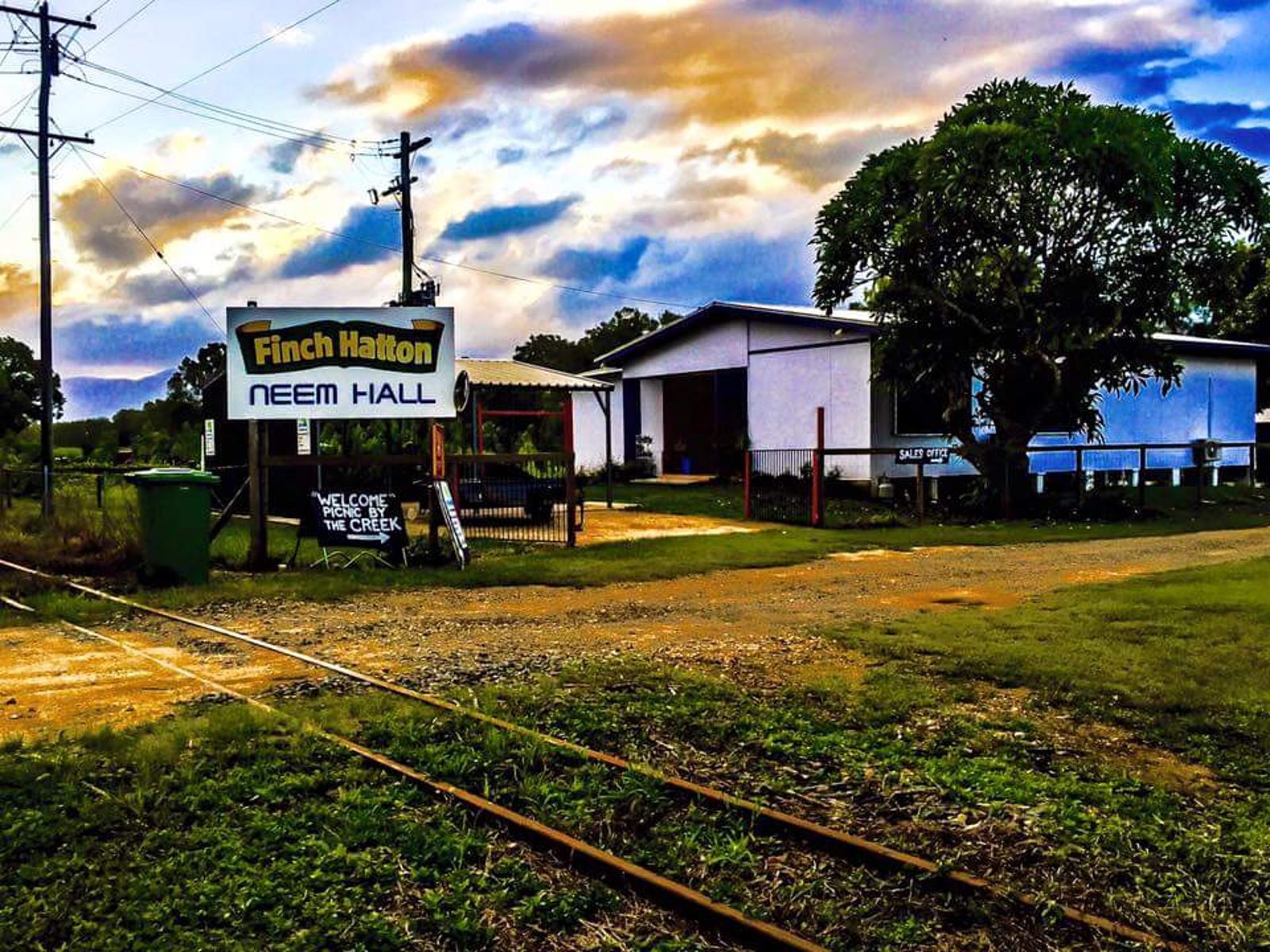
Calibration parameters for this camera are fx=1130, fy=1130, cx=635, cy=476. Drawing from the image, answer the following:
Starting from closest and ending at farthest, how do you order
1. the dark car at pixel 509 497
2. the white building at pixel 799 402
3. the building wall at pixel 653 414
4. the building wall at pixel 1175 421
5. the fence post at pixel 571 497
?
the fence post at pixel 571 497 < the dark car at pixel 509 497 < the white building at pixel 799 402 < the building wall at pixel 1175 421 < the building wall at pixel 653 414

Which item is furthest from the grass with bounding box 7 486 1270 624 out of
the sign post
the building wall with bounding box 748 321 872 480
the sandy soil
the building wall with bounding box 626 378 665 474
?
the building wall with bounding box 626 378 665 474

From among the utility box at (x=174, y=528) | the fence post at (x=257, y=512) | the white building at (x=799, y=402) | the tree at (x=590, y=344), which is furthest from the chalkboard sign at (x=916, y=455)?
the tree at (x=590, y=344)

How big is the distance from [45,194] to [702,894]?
83.5ft

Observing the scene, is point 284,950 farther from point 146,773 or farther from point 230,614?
point 230,614

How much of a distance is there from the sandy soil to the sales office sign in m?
3.73

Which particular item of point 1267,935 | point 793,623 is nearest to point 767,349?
point 793,623

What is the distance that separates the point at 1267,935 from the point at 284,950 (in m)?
3.33

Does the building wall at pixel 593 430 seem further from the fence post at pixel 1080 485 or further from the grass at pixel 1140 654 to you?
the grass at pixel 1140 654

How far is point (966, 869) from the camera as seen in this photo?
4.42 metres

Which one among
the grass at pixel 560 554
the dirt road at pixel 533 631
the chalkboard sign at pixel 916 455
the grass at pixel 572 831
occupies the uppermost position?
the chalkboard sign at pixel 916 455

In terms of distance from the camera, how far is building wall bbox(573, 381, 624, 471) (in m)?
32.3

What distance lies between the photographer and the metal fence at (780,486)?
2128 centimetres

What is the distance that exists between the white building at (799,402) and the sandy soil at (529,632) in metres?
10.9

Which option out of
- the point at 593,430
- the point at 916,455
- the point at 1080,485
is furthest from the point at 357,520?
the point at 593,430
